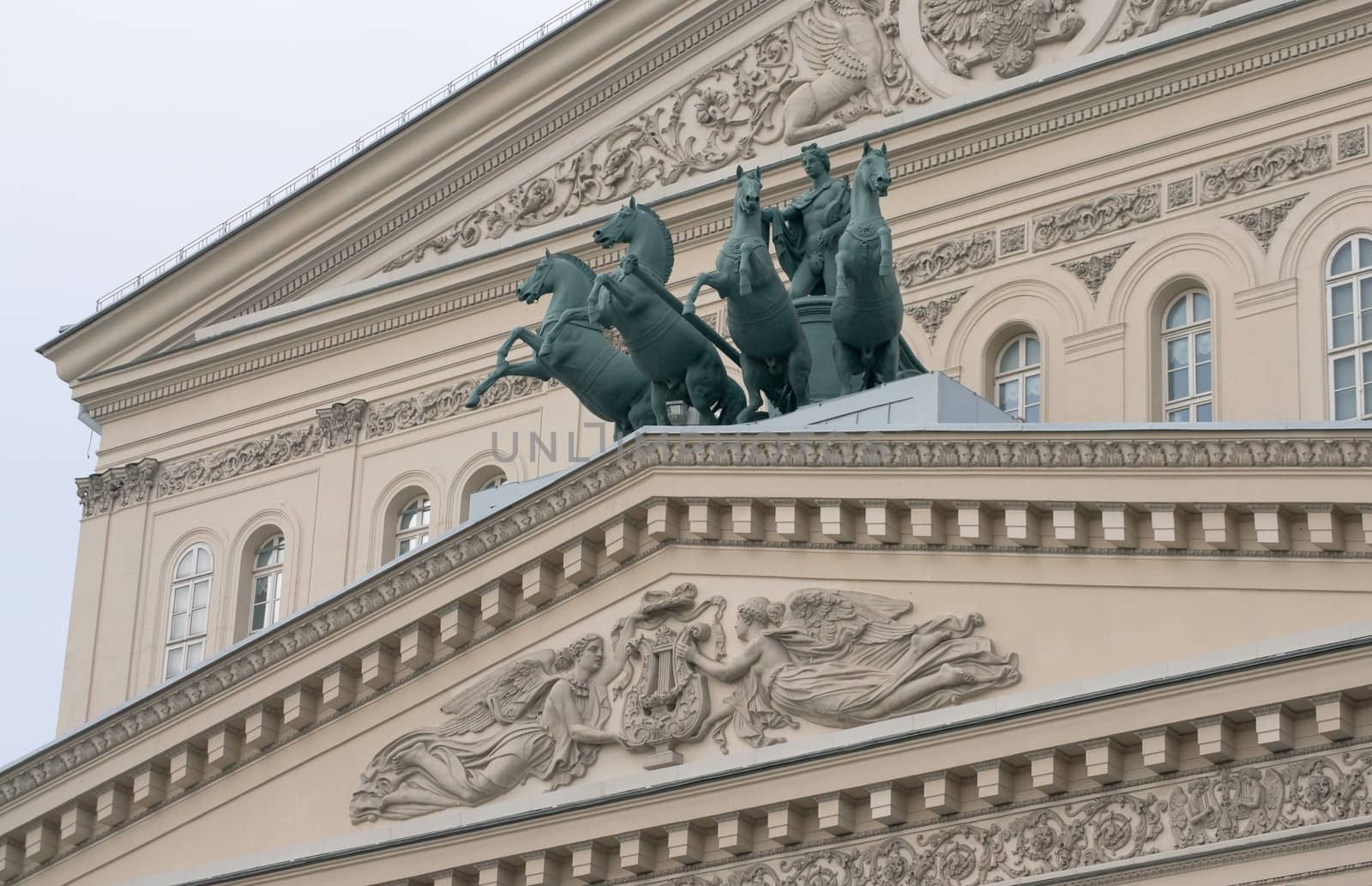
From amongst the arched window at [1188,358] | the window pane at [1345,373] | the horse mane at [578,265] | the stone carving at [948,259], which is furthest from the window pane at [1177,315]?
the horse mane at [578,265]

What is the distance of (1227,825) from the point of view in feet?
58.7

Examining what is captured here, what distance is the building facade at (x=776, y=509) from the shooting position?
727 inches

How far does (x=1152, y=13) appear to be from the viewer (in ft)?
90.0

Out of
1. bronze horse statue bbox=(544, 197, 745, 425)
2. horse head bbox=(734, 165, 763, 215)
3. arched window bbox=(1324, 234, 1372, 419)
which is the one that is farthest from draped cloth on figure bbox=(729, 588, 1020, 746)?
arched window bbox=(1324, 234, 1372, 419)

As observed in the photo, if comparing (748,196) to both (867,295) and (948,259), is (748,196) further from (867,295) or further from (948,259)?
(948,259)

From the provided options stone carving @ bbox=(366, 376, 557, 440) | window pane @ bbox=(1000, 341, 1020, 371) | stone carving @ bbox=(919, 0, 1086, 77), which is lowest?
window pane @ bbox=(1000, 341, 1020, 371)

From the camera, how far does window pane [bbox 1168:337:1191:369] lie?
2694 centimetres

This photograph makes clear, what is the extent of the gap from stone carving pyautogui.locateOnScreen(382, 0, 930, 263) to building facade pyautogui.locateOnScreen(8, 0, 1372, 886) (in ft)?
0.16

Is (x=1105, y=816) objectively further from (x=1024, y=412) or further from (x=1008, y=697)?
(x=1024, y=412)

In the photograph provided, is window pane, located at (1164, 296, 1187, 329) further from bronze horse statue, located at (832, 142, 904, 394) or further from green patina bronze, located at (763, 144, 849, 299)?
bronze horse statue, located at (832, 142, 904, 394)

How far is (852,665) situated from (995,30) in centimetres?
1027

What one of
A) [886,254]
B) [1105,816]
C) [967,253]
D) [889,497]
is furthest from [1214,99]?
[1105,816]

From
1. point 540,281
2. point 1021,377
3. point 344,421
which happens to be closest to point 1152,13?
point 1021,377

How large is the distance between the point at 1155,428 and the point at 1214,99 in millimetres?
9070
